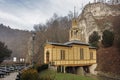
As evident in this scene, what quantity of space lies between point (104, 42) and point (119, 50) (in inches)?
220

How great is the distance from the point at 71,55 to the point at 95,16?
32196 mm

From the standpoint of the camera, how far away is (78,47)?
32.4 m

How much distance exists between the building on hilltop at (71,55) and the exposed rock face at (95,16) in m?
20.5

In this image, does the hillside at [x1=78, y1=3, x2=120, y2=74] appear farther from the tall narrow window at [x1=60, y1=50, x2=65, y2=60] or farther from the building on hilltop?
the tall narrow window at [x1=60, y1=50, x2=65, y2=60]

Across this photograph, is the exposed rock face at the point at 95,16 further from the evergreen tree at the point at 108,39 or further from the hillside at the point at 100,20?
the evergreen tree at the point at 108,39

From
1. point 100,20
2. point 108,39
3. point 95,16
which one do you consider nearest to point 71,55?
point 108,39

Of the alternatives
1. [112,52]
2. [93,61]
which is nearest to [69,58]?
[93,61]

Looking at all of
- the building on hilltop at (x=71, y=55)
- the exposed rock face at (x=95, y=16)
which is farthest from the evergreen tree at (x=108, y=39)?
the exposed rock face at (x=95, y=16)

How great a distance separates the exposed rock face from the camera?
56.1 meters

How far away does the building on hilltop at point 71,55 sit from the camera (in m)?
29.0

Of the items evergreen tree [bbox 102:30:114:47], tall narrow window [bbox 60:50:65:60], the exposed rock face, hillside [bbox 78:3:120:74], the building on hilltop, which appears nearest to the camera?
the building on hilltop

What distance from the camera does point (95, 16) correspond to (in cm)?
6053

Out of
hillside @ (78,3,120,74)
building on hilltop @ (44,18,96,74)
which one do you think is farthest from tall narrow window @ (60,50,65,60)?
hillside @ (78,3,120,74)

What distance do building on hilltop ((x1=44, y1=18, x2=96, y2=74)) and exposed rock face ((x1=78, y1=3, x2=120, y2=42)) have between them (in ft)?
67.1
